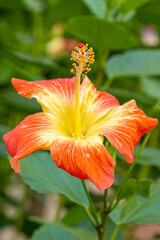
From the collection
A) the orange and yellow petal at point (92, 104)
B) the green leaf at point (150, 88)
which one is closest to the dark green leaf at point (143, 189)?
the orange and yellow petal at point (92, 104)

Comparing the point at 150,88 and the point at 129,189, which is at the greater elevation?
the point at 129,189

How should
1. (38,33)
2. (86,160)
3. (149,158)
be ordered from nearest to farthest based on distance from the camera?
(86,160) < (149,158) < (38,33)

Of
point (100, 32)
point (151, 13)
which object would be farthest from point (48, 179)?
point (151, 13)

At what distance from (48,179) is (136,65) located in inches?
16.6

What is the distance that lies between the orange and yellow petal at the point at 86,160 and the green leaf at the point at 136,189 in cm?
6

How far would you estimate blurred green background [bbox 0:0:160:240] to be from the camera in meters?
0.74

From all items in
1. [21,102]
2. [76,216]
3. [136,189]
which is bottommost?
[76,216]

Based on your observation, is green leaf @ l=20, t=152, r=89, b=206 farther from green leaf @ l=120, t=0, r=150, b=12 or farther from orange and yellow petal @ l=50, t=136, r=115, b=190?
green leaf @ l=120, t=0, r=150, b=12

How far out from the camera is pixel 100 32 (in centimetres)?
74

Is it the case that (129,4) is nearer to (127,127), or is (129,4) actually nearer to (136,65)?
(136,65)

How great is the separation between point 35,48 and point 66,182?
665mm

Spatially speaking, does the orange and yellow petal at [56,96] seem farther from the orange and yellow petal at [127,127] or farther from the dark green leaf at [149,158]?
the dark green leaf at [149,158]

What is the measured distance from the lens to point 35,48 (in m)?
1.10

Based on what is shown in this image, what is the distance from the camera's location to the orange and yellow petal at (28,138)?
1.23 ft
